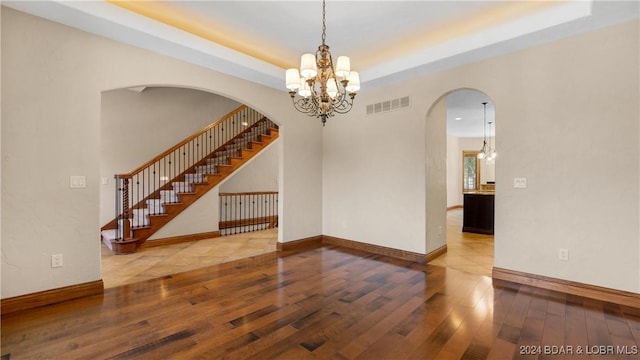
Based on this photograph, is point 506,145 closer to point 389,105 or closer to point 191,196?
point 389,105

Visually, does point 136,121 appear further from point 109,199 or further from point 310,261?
point 310,261

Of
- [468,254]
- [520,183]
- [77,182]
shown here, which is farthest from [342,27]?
[468,254]

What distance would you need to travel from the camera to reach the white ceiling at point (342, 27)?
305cm

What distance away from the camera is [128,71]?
11.6 ft

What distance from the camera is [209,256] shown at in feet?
16.2

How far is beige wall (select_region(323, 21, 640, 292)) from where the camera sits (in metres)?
3.07

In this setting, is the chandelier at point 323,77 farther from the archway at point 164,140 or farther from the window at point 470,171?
the window at point 470,171

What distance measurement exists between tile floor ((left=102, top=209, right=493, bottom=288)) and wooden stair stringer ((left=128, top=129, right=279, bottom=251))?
0.34 metres

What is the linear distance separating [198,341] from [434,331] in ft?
6.50

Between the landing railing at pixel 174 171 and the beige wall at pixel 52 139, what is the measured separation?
2.21 m

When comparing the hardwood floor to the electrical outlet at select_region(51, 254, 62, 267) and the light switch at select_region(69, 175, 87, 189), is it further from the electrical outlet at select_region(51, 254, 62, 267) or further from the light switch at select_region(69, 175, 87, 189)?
the light switch at select_region(69, 175, 87, 189)

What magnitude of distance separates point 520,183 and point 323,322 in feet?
9.96

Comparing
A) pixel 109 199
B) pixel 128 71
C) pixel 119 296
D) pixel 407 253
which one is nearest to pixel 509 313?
pixel 407 253

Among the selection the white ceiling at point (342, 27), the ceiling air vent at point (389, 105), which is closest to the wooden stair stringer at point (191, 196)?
the white ceiling at point (342, 27)
